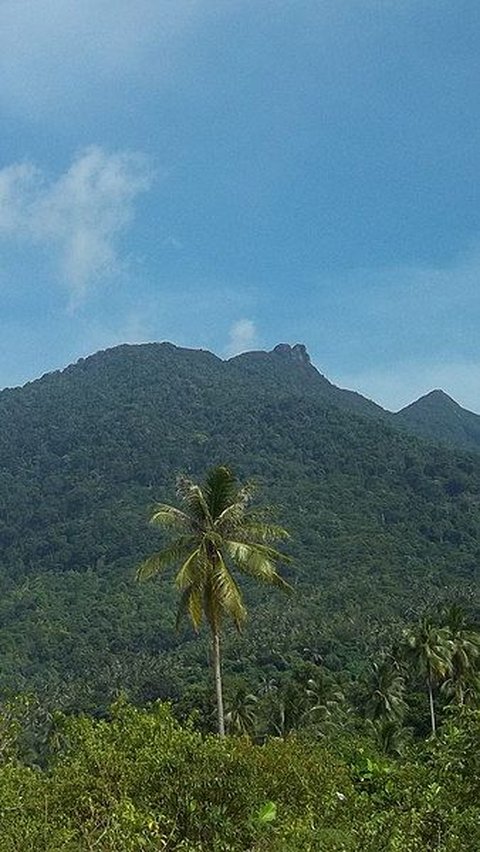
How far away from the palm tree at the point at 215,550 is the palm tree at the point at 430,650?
22.6 m

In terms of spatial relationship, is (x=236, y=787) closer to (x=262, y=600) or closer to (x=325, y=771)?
(x=325, y=771)

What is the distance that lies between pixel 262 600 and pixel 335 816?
122 metres

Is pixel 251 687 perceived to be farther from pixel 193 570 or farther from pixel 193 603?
pixel 193 570

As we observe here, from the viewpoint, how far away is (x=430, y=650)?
43.2 m

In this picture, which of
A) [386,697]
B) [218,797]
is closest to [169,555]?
[218,797]

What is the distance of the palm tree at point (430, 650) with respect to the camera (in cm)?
4309

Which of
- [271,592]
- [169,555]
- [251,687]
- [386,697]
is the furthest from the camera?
[271,592]

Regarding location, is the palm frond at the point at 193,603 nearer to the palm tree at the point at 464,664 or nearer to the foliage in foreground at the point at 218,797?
the foliage in foreground at the point at 218,797

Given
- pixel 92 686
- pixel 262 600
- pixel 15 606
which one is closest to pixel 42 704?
pixel 92 686

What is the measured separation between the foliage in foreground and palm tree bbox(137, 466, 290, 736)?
657 cm

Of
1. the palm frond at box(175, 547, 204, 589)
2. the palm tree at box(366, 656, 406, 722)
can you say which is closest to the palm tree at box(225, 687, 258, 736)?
the palm tree at box(366, 656, 406, 722)

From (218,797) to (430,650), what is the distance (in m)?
32.7

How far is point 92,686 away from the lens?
101m

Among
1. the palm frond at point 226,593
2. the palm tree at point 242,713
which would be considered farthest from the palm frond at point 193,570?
the palm tree at point 242,713
